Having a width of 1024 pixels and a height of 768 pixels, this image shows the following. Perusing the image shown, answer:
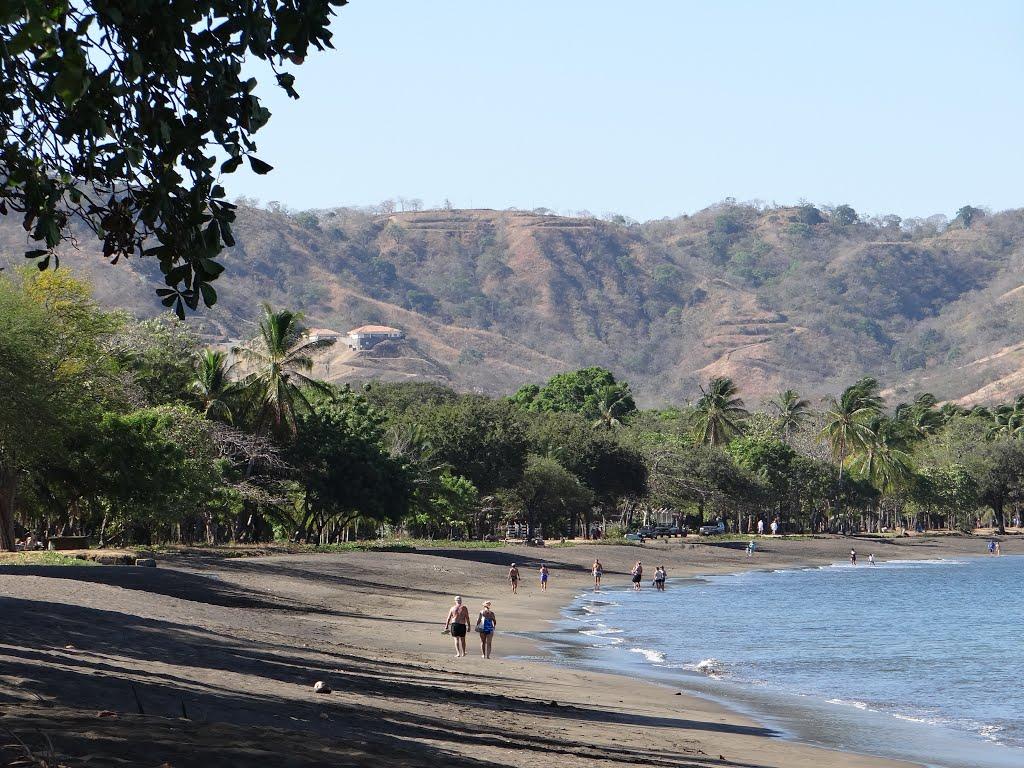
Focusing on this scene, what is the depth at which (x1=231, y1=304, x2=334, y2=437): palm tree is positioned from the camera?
6328 centimetres

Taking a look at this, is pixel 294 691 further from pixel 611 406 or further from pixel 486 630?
pixel 611 406

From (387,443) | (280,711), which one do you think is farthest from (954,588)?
(280,711)

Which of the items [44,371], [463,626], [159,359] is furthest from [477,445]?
[463,626]

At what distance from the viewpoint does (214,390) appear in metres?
62.5

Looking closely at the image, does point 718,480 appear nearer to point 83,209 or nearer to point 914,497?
point 914,497

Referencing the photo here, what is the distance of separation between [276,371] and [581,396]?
89.2 meters

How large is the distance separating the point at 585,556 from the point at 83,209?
75.8 m

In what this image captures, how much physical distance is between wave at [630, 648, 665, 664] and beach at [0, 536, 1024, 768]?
2.83 meters

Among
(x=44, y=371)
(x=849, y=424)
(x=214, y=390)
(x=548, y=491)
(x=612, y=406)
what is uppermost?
(x=612, y=406)

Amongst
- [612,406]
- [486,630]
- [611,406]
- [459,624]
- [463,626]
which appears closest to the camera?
[459,624]

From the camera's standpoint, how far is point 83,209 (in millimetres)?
9938

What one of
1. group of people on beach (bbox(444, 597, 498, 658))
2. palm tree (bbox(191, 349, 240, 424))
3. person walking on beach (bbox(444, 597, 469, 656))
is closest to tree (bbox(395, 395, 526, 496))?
palm tree (bbox(191, 349, 240, 424))

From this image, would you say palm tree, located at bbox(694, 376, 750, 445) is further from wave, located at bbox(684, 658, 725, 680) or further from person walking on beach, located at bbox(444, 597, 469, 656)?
person walking on beach, located at bbox(444, 597, 469, 656)

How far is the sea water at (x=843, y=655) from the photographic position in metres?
23.7
